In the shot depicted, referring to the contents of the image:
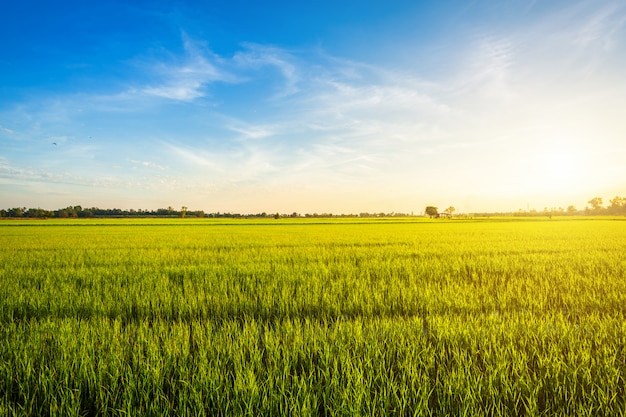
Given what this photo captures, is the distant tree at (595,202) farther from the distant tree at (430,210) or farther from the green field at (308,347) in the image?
the green field at (308,347)

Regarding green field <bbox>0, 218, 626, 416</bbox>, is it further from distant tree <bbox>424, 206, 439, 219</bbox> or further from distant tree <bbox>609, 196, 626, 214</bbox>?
distant tree <bbox>609, 196, 626, 214</bbox>

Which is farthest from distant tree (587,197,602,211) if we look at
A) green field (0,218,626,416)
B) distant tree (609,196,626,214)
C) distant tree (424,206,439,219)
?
green field (0,218,626,416)

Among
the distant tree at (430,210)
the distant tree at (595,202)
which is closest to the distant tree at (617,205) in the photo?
the distant tree at (595,202)

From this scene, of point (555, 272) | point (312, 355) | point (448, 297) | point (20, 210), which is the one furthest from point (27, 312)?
point (20, 210)

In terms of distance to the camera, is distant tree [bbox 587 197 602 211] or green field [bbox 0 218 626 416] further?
distant tree [bbox 587 197 602 211]

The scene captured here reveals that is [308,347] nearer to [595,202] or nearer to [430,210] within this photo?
[430,210]

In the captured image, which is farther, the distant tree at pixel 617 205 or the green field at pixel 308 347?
the distant tree at pixel 617 205

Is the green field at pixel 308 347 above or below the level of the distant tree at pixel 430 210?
below

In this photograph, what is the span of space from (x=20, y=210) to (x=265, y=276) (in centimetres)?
10046

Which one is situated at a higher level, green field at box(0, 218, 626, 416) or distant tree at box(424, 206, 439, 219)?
distant tree at box(424, 206, 439, 219)

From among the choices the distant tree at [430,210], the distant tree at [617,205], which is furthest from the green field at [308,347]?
the distant tree at [617,205]

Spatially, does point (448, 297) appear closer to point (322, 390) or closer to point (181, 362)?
point (322, 390)

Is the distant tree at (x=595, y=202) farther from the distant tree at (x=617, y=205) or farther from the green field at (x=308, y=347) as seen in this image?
the green field at (x=308, y=347)

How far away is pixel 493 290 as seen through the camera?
5953 millimetres
